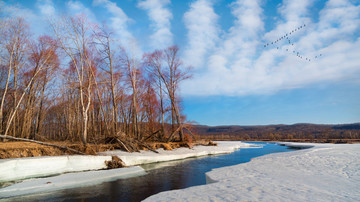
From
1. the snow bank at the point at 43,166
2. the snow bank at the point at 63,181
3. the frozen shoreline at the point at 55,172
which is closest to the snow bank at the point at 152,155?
the frozen shoreline at the point at 55,172

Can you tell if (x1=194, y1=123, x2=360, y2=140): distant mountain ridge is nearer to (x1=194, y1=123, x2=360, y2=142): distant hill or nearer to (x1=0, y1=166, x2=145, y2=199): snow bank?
(x1=194, y1=123, x2=360, y2=142): distant hill

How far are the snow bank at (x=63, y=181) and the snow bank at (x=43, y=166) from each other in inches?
24.0

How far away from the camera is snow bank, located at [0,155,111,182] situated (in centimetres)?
698

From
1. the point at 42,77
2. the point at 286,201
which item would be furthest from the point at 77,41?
the point at 286,201

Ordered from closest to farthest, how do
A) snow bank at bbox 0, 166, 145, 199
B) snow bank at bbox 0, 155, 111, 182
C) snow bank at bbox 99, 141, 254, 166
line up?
snow bank at bbox 0, 166, 145, 199 → snow bank at bbox 0, 155, 111, 182 → snow bank at bbox 99, 141, 254, 166

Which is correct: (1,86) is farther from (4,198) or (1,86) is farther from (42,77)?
(4,198)

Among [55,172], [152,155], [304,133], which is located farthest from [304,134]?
[55,172]

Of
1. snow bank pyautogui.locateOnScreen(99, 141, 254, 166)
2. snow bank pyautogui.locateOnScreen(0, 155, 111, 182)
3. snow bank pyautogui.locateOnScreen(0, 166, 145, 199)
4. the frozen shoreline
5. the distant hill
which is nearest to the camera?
snow bank pyautogui.locateOnScreen(0, 166, 145, 199)

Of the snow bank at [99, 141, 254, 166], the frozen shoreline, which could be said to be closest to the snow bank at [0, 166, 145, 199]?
the frozen shoreline

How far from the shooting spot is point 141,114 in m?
22.9

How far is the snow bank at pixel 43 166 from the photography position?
6.98 m

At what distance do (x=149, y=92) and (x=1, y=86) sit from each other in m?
13.4

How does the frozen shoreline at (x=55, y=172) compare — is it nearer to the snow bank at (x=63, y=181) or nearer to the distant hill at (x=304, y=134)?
the snow bank at (x=63, y=181)

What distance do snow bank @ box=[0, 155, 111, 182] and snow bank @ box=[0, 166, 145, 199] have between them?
2.00 feet
